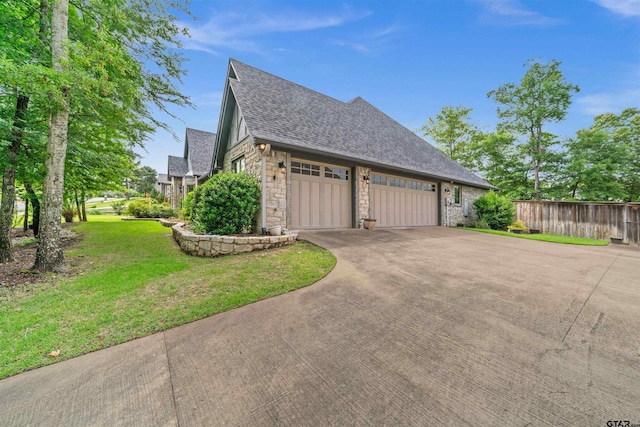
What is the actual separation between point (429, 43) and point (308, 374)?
1356 centimetres

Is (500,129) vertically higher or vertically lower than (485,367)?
higher

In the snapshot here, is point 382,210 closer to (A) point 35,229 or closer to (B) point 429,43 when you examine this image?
(B) point 429,43

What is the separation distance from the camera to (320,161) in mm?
8336

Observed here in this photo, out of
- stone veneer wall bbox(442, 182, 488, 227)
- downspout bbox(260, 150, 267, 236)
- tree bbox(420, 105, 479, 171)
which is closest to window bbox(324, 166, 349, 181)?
downspout bbox(260, 150, 267, 236)

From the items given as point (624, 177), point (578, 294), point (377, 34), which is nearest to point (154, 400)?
point (578, 294)

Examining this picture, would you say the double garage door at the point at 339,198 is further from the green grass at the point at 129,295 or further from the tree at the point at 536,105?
the tree at the point at 536,105

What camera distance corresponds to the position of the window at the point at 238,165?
29.3 feet

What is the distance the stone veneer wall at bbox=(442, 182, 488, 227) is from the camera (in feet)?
42.4

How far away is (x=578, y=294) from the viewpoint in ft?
11.5

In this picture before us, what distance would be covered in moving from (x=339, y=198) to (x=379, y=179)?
2460mm

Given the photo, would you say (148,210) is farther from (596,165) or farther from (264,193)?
(596,165)

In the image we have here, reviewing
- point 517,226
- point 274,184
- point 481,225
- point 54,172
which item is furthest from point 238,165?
point 517,226

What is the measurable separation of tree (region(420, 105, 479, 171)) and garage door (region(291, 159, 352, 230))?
2034cm

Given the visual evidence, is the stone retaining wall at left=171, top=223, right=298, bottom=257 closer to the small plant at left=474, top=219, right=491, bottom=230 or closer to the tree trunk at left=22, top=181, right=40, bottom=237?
the tree trunk at left=22, top=181, right=40, bottom=237
